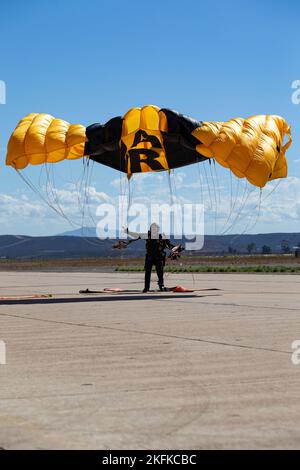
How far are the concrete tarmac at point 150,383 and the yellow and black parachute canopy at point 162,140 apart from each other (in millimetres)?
6743

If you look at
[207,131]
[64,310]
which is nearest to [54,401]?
[64,310]

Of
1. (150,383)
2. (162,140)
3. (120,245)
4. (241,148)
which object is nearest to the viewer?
(150,383)

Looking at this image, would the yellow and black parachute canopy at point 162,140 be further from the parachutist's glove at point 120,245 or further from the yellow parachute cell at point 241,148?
the parachutist's glove at point 120,245

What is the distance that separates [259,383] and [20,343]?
515 centimetres

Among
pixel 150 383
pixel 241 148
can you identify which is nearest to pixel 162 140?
pixel 241 148

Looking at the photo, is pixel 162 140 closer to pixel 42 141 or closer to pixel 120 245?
pixel 120 245

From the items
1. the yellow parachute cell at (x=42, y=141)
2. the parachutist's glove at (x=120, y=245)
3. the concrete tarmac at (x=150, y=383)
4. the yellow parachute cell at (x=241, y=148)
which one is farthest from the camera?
the parachutist's glove at (x=120, y=245)

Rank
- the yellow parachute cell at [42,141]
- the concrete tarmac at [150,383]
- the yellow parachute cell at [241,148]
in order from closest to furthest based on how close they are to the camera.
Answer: the concrete tarmac at [150,383]
the yellow parachute cell at [241,148]
the yellow parachute cell at [42,141]

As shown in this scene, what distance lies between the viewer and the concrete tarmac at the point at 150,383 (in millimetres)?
5887

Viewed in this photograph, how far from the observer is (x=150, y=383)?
829 centimetres

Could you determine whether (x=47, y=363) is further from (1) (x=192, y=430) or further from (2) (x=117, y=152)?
(2) (x=117, y=152)

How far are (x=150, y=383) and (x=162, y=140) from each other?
15926mm

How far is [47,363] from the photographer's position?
9.91m

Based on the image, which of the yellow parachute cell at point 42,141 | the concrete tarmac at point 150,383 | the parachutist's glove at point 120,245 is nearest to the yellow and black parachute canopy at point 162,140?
the yellow parachute cell at point 42,141
